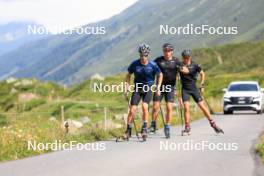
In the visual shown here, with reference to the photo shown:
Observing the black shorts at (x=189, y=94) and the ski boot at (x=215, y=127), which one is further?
the ski boot at (x=215, y=127)

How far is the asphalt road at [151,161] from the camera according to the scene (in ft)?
36.3

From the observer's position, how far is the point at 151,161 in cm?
1255

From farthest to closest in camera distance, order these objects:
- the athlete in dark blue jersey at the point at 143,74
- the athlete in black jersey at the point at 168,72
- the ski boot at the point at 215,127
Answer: the ski boot at the point at 215,127 < the athlete in black jersey at the point at 168,72 < the athlete in dark blue jersey at the point at 143,74

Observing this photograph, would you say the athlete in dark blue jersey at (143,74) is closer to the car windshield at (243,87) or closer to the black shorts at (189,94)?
the black shorts at (189,94)

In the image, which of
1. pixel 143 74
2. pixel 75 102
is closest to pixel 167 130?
pixel 143 74

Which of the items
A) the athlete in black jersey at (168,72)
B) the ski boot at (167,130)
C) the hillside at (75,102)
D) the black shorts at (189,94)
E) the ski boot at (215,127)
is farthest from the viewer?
the ski boot at (215,127)

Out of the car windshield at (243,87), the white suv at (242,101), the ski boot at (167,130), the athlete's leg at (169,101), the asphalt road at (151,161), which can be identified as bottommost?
the asphalt road at (151,161)

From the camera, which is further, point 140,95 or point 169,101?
point 169,101

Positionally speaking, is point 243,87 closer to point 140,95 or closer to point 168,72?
point 168,72

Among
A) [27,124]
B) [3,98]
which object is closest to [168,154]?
[27,124]

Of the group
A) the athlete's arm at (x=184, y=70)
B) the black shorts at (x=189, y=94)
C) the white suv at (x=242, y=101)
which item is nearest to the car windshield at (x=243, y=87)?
the white suv at (x=242, y=101)

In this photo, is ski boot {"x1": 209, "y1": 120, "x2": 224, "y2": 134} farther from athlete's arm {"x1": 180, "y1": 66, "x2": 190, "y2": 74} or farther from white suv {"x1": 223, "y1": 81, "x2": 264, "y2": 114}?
white suv {"x1": 223, "y1": 81, "x2": 264, "y2": 114}

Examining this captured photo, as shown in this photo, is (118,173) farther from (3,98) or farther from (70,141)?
(3,98)

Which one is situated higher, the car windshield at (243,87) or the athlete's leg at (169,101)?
the car windshield at (243,87)
